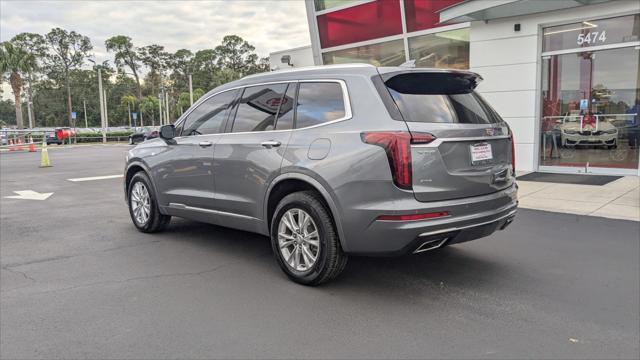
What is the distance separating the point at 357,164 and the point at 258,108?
1.52 m

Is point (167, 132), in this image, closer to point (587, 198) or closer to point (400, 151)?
point (400, 151)

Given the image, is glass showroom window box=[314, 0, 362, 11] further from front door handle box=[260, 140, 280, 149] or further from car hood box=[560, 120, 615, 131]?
front door handle box=[260, 140, 280, 149]

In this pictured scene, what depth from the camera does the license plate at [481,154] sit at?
13.1 feet

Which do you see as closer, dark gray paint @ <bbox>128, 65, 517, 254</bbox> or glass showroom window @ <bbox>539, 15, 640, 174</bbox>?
dark gray paint @ <bbox>128, 65, 517, 254</bbox>

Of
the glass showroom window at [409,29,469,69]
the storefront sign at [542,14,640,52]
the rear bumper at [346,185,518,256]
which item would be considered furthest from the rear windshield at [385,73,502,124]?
the glass showroom window at [409,29,469,69]

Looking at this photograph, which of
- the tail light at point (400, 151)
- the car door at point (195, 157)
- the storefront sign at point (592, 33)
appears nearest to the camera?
the tail light at point (400, 151)

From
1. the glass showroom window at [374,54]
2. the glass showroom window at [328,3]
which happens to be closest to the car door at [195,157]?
the glass showroom window at [374,54]

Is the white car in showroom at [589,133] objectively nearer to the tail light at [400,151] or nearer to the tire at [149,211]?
the tail light at [400,151]

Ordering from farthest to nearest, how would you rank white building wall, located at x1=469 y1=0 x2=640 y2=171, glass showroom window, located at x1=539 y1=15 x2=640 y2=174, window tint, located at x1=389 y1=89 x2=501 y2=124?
white building wall, located at x1=469 y1=0 x2=640 y2=171 < glass showroom window, located at x1=539 y1=15 x2=640 y2=174 < window tint, located at x1=389 y1=89 x2=501 y2=124

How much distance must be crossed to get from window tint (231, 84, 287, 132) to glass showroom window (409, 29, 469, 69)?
9.39 meters

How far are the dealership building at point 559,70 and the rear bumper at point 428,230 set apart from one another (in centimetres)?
767

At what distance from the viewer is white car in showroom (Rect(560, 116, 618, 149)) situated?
34.7ft

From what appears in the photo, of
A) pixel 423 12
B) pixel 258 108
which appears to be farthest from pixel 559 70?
pixel 258 108

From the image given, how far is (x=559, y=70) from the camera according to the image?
1112 centimetres
